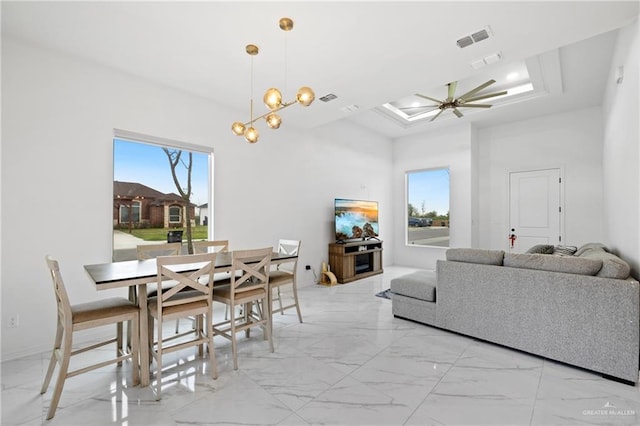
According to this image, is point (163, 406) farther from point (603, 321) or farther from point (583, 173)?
point (583, 173)

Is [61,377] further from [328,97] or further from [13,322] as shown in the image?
[328,97]

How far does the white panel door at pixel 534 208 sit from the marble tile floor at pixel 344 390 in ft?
13.2

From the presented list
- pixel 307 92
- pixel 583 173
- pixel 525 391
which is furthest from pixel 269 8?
pixel 583 173

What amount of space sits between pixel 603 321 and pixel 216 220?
4113 millimetres

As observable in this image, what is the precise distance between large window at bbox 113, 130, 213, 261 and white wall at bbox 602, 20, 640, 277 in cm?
447

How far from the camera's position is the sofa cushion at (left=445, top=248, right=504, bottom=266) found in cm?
278

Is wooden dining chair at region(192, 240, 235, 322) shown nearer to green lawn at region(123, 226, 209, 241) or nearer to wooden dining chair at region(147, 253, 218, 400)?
green lawn at region(123, 226, 209, 241)

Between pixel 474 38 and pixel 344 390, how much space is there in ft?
10.5

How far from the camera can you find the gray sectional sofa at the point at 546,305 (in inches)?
84.2

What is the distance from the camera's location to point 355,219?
19.2 feet

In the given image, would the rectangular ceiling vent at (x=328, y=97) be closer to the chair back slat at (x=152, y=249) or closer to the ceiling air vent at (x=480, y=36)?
the ceiling air vent at (x=480, y=36)

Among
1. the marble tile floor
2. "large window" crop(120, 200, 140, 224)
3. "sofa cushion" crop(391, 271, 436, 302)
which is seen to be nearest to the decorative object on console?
"sofa cushion" crop(391, 271, 436, 302)

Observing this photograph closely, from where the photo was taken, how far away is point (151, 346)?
2348mm

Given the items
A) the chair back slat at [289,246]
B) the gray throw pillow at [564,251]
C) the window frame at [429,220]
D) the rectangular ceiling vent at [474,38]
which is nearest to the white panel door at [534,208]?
the window frame at [429,220]
